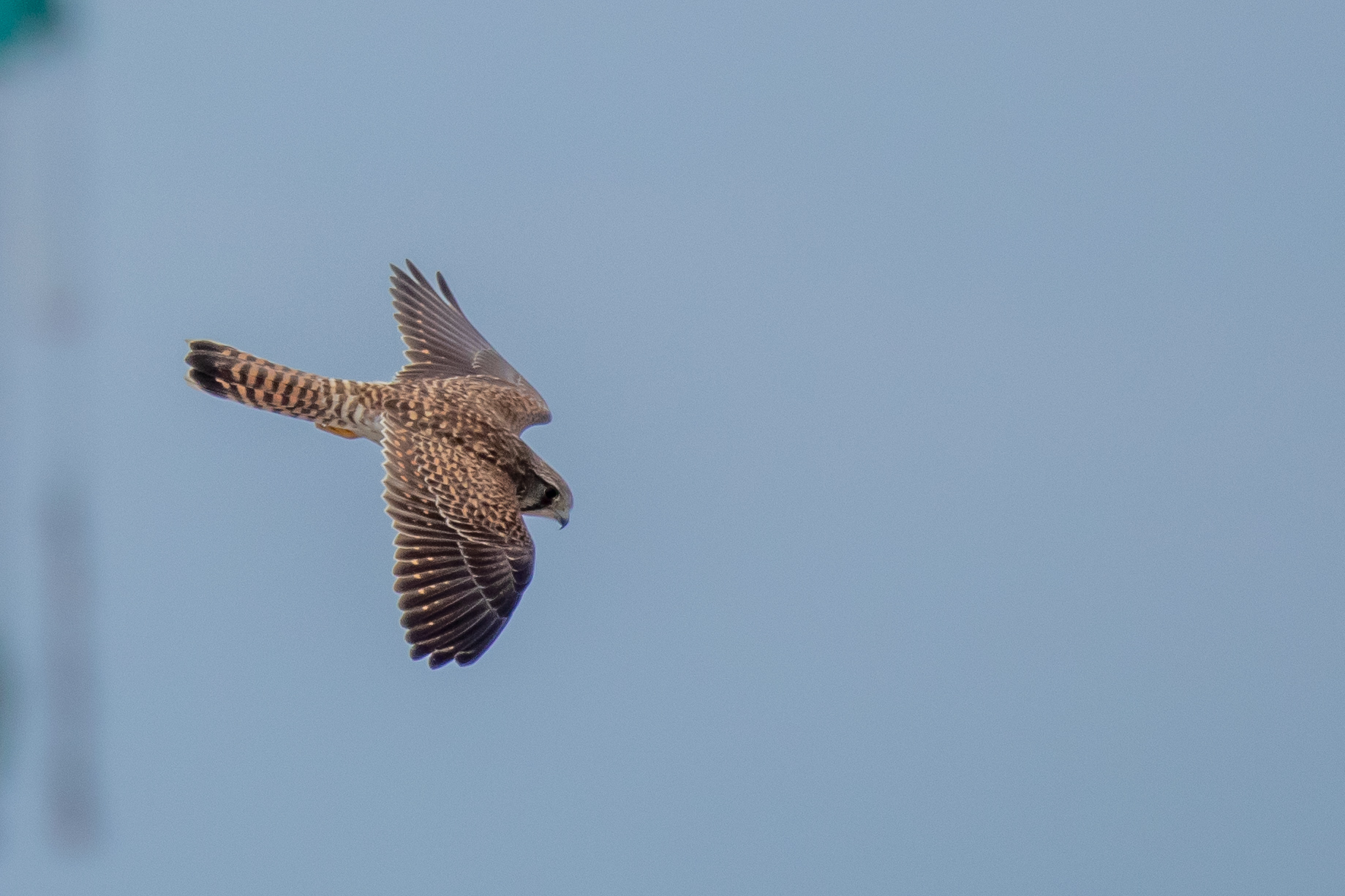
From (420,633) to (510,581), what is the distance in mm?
699

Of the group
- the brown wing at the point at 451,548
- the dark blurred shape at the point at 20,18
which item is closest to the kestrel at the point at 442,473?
the brown wing at the point at 451,548

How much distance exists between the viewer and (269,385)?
9250 mm

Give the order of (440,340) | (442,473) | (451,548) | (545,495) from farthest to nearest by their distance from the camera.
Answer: (440,340) → (545,495) → (442,473) → (451,548)

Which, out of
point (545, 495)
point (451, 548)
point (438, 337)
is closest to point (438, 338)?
point (438, 337)

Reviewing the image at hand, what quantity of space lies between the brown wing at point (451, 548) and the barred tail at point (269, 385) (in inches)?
14.0

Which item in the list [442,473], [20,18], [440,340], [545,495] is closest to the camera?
[20,18]

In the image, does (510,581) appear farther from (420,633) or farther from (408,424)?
(408,424)

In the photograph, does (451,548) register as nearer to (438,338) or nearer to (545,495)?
(545,495)

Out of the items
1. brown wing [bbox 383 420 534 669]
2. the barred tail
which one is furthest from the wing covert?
brown wing [bbox 383 420 534 669]

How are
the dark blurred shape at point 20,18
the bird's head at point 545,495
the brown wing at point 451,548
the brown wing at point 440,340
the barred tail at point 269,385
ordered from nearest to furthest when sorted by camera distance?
1. the dark blurred shape at point 20,18
2. the brown wing at point 451,548
3. the barred tail at point 269,385
4. the bird's head at point 545,495
5. the brown wing at point 440,340

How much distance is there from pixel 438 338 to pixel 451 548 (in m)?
3.00

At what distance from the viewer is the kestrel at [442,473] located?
27.3 ft

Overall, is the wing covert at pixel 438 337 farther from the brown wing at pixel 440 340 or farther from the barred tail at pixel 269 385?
Result: the barred tail at pixel 269 385

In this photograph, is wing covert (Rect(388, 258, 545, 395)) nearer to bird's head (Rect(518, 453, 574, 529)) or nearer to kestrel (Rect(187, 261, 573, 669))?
kestrel (Rect(187, 261, 573, 669))
